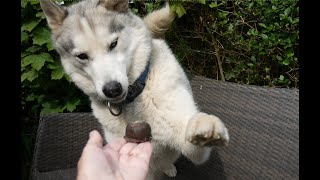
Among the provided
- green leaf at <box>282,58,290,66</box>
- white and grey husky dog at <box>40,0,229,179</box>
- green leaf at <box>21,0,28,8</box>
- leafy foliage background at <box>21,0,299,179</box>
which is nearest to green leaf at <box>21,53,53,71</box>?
leafy foliage background at <box>21,0,299,179</box>

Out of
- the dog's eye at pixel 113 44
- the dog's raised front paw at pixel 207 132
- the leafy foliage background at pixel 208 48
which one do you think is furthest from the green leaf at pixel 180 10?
the dog's raised front paw at pixel 207 132

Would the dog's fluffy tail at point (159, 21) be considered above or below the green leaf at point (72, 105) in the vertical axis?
above

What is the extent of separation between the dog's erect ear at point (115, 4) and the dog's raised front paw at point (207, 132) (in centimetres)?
95

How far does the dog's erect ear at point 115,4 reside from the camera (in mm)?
2498

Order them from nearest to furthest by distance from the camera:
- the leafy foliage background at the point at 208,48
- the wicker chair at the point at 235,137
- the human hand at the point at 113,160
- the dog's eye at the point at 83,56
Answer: the human hand at the point at 113,160, the wicker chair at the point at 235,137, the dog's eye at the point at 83,56, the leafy foliage background at the point at 208,48

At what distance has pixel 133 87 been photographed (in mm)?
2395

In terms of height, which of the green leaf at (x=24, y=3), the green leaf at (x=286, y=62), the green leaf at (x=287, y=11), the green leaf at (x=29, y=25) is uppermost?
the green leaf at (x=287, y=11)

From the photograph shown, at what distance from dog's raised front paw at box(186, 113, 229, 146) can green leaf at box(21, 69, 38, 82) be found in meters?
1.54

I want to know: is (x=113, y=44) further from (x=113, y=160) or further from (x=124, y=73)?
(x=113, y=160)

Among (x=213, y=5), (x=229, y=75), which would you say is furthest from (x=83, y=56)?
(x=229, y=75)

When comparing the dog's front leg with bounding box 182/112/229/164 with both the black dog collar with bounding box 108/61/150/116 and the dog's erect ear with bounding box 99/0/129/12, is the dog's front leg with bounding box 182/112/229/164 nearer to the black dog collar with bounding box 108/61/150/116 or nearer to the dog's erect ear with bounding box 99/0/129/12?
the black dog collar with bounding box 108/61/150/116

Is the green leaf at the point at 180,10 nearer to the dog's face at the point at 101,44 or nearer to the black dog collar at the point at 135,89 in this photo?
the dog's face at the point at 101,44

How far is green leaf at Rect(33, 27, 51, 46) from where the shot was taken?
2.99 m
